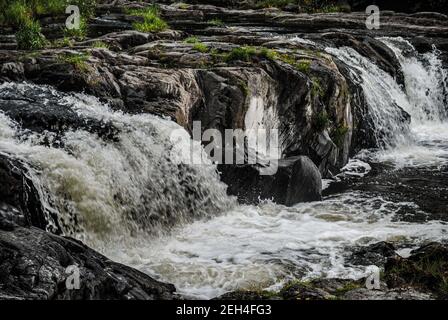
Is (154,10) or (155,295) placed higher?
(154,10)

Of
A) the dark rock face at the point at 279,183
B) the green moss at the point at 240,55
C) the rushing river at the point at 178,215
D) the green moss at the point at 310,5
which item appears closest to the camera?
the rushing river at the point at 178,215

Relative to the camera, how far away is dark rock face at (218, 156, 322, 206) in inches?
489

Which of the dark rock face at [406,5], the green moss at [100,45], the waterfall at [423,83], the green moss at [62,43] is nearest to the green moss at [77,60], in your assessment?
the green moss at [100,45]

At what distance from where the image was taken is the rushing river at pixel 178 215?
9.21m

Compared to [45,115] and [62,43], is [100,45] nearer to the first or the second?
[62,43]

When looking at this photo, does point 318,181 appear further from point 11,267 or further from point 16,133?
point 11,267

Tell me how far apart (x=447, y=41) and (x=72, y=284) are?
2161 cm

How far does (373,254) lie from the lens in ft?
31.4

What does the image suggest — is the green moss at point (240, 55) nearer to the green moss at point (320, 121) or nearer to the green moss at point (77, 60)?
the green moss at point (320, 121)

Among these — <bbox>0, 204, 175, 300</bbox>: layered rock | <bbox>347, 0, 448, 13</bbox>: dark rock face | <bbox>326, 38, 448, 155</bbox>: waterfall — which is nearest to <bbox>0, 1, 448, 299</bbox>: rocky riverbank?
<bbox>0, 204, 175, 300</bbox>: layered rock

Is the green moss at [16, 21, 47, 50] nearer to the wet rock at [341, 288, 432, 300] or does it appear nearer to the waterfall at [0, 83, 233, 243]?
the waterfall at [0, 83, 233, 243]

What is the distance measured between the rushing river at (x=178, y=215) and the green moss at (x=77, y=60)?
0.87 meters

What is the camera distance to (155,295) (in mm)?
7398

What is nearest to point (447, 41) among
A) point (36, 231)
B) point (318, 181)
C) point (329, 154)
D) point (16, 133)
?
point (329, 154)
